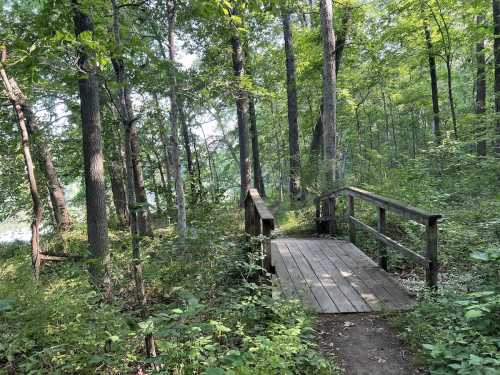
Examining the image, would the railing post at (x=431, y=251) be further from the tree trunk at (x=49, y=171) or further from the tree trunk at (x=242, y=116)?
the tree trunk at (x=49, y=171)

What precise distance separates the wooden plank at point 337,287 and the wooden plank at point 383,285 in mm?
272

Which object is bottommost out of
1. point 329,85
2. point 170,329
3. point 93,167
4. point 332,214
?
point 332,214

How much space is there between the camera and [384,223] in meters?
4.98

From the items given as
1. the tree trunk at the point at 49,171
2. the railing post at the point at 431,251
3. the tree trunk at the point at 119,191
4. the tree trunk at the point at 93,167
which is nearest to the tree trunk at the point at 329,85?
the railing post at the point at 431,251

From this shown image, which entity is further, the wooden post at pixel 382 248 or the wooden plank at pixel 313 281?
the wooden post at pixel 382 248

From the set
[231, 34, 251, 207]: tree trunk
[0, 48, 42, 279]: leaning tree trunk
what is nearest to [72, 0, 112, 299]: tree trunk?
[0, 48, 42, 279]: leaning tree trunk

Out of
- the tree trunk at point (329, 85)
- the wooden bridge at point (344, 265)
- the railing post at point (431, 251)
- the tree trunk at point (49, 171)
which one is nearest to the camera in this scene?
the railing post at point (431, 251)

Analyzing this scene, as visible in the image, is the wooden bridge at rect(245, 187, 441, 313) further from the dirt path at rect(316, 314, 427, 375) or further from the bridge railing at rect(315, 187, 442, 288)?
the dirt path at rect(316, 314, 427, 375)

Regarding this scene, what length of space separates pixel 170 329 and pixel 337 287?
108 inches

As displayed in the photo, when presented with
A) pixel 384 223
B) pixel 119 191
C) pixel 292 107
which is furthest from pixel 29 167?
pixel 292 107

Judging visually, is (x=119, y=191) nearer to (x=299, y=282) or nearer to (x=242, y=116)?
(x=242, y=116)

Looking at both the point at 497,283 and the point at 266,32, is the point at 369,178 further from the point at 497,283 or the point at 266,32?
the point at 266,32

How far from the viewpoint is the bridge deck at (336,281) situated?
3996mm

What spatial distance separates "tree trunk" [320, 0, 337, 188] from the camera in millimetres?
8266
